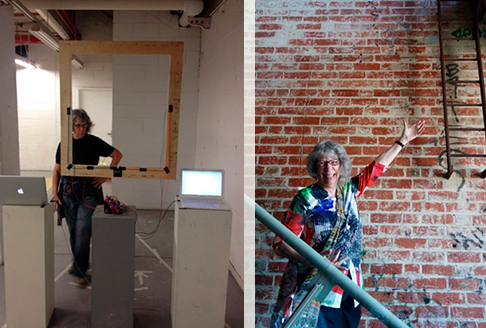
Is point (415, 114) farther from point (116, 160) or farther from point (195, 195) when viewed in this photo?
point (116, 160)

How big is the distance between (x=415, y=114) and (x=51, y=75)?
6.72 metres

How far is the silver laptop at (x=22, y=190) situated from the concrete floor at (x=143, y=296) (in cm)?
74

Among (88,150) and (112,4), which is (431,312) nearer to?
(88,150)

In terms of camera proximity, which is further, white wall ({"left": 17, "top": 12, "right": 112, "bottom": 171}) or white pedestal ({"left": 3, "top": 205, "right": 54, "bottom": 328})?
white wall ({"left": 17, "top": 12, "right": 112, "bottom": 171})

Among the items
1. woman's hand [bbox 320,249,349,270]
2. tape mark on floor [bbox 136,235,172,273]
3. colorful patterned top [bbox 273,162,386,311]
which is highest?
colorful patterned top [bbox 273,162,386,311]

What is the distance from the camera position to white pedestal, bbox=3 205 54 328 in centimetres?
204

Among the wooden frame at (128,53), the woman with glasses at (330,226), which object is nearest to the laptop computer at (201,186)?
the wooden frame at (128,53)

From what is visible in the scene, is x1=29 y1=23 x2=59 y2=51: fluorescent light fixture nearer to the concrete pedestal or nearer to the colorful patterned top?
the concrete pedestal

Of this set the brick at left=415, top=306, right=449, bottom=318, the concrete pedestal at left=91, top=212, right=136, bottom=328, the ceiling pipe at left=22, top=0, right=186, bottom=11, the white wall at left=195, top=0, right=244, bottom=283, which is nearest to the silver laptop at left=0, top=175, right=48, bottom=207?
the concrete pedestal at left=91, top=212, right=136, bottom=328

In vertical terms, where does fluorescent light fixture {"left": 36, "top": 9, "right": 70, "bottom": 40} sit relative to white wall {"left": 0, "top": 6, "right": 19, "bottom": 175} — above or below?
above

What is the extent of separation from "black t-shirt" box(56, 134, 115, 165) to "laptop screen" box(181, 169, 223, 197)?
Answer: 39.4 inches

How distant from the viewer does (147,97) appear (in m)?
4.92

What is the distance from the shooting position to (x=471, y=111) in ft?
4.78

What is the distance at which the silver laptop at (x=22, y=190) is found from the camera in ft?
6.61
